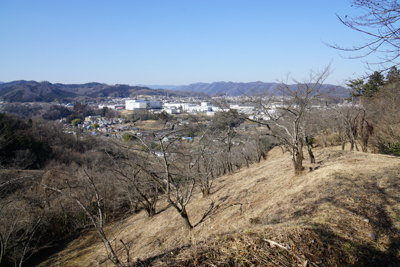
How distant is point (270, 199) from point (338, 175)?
2.14 m

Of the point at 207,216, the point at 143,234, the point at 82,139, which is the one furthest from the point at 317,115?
the point at 82,139

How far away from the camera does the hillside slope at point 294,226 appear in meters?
3.15

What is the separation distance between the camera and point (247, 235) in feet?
11.9

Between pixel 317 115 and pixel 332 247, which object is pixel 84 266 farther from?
pixel 317 115

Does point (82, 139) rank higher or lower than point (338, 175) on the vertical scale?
lower

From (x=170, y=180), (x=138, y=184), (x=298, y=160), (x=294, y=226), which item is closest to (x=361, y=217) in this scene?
(x=294, y=226)

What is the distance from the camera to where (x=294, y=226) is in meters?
3.83

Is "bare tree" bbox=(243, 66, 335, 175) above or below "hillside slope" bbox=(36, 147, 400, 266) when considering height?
above

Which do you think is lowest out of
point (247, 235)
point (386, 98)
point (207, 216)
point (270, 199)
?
point (207, 216)

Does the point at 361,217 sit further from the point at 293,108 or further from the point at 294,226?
the point at 293,108

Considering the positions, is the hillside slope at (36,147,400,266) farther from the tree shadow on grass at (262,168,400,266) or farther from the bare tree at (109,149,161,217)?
the bare tree at (109,149,161,217)

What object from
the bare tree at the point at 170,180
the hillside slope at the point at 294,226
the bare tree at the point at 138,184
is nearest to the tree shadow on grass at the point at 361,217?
the hillside slope at the point at 294,226

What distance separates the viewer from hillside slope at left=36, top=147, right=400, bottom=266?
3.15m

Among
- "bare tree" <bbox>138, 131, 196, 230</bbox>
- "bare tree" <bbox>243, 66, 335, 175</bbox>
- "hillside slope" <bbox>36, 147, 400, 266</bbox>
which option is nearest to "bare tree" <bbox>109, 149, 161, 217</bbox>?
"bare tree" <bbox>138, 131, 196, 230</bbox>
